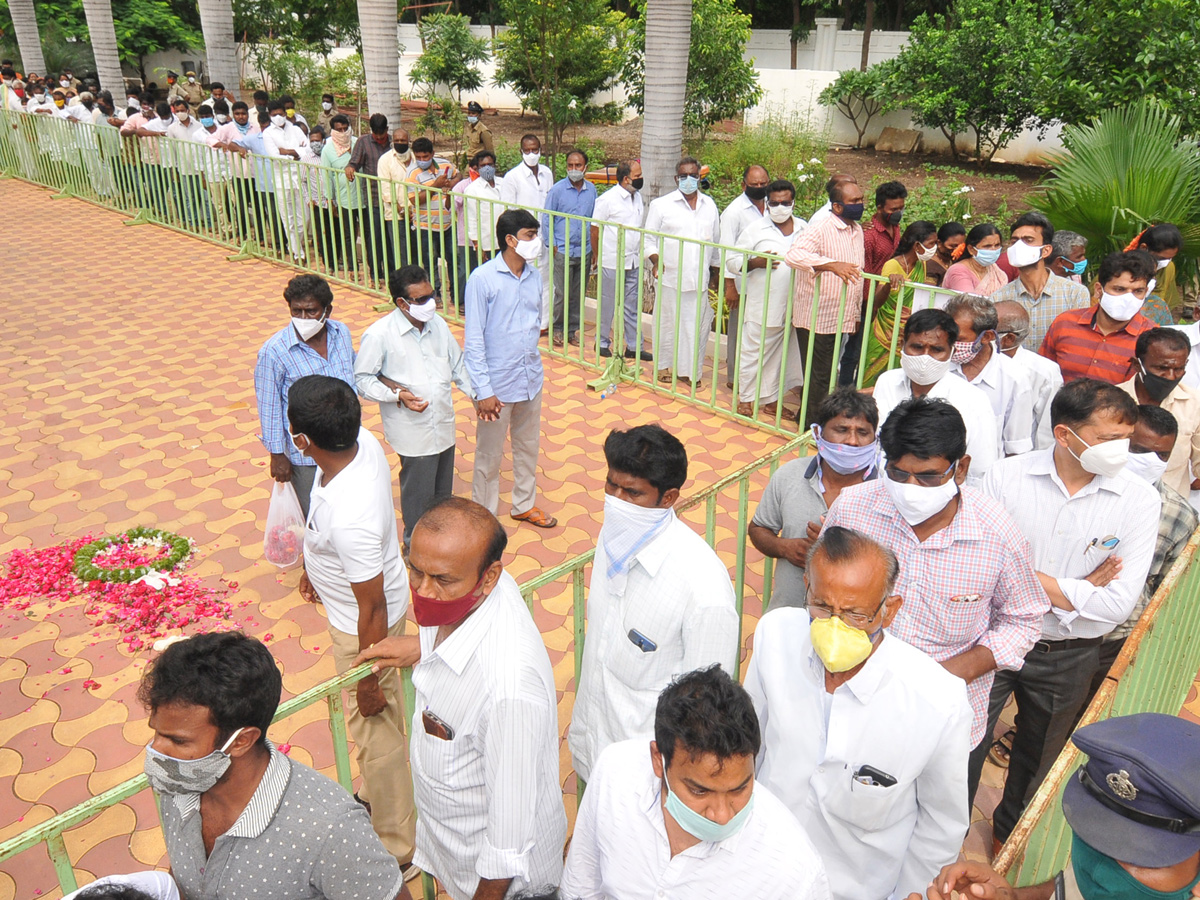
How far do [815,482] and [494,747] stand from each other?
1529 mm

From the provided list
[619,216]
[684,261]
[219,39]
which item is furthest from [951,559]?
[219,39]

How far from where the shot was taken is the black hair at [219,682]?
192 cm

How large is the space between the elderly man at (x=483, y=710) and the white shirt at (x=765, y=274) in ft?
15.0

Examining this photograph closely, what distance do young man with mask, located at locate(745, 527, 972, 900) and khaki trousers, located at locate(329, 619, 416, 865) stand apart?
1.35 meters

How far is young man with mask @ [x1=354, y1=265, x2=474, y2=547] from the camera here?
14.9 ft

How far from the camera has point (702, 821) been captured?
1.81 metres

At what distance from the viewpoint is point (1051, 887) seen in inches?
80.8

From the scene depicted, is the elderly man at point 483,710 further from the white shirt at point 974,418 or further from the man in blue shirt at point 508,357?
the man in blue shirt at point 508,357

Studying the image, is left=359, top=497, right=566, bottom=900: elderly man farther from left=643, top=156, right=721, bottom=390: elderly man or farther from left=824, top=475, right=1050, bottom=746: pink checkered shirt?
left=643, top=156, right=721, bottom=390: elderly man

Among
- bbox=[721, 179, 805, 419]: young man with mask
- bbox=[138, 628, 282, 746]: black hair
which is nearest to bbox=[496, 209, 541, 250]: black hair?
bbox=[721, 179, 805, 419]: young man with mask

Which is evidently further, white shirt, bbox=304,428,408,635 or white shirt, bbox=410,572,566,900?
white shirt, bbox=304,428,408,635

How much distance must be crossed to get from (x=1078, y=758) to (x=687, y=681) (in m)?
1.08

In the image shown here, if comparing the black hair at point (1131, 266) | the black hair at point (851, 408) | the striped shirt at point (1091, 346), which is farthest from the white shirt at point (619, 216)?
the black hair at point (851, 408)

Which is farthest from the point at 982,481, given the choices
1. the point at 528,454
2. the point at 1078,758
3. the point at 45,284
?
the point at 45,284
